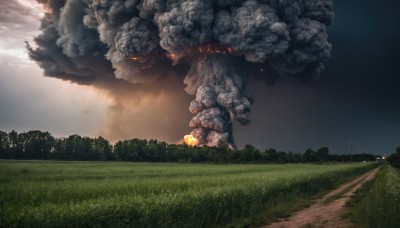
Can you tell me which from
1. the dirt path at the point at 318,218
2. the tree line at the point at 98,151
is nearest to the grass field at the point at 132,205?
the dirt path at the point at 318,218

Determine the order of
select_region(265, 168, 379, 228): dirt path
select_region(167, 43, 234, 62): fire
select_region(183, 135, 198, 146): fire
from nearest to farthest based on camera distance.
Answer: select_region(265, 168, 379, 228): dirt path → select_region(167, 43, 234, 62): fire → select_region(183, 135, 198, 146): fire

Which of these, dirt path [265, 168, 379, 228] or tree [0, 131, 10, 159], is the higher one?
tree [0, 131, 10, 159]

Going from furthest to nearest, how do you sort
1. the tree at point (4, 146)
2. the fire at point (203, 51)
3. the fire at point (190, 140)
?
1. the fire at point (190, 140)
2. the fire at point (203, 51)
3. the tree at point (4, 146)

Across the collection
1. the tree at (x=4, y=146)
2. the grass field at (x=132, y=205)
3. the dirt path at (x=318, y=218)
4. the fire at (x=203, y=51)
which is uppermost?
the fire at (x=203, y=51)

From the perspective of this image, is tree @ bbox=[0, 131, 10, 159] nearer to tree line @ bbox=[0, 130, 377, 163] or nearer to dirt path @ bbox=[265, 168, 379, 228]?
tree line @ bbox=[0, 130, 377, 163]

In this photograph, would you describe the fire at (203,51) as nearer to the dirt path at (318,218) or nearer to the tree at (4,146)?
the tree at (4,146)

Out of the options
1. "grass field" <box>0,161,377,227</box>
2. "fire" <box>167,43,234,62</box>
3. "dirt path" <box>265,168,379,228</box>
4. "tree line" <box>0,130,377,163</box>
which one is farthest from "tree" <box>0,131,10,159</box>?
"dirt path" <box>265,168,379,228</box>

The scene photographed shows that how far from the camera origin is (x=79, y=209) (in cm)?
1087

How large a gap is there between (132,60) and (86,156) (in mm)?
30696

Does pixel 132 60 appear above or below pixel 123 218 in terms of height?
above

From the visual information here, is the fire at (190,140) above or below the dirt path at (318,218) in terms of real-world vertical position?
above

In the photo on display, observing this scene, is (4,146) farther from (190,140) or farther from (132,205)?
(132,205)

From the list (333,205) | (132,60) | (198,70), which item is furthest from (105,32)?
(333,205)

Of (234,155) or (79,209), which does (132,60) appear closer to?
(234,155)
